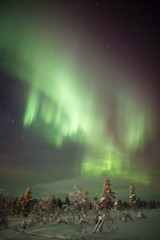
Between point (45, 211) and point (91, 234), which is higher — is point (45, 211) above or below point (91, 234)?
below

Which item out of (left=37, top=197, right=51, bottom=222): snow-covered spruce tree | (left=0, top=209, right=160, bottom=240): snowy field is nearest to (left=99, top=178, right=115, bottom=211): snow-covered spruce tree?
(left=0, top=209, right=160, bottom=240): snowy field

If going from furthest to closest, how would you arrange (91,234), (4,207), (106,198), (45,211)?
(45,211), (106,198), (4,207), (91,234)

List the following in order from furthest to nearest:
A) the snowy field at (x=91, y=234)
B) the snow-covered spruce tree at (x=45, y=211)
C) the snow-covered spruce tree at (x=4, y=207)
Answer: the snow-covered spruce tree at (x=45, y=211)
the snow-covered spruce tree at (x=4, y=207)
the snowy field at (x=91, y=234)

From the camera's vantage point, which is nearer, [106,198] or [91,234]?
[91,234]

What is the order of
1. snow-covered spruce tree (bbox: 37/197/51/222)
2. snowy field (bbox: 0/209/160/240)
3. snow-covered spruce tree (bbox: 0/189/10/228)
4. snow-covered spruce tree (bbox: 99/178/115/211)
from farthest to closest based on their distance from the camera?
snow-covered spruce tree (bbox: 37/197/51/222), snow-covered spruce tree (bbox: 99/178/115/211), snow-covered spruce tree (bbox: 0/189/10/228), snowy field (bbox: 0/209/160/240)

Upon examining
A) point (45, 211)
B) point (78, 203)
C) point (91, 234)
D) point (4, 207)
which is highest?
point (78, 203)

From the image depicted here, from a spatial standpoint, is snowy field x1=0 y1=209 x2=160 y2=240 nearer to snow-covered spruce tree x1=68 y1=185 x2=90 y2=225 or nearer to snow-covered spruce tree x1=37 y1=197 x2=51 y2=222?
snow-covered spruce tree x1=68 y1=185 x2=90 y2=225

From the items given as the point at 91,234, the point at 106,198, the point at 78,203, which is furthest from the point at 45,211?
the point at 91,234

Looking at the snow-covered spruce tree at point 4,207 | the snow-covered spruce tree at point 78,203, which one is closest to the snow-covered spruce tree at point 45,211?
the snow-covered spruce tree at point 4,207

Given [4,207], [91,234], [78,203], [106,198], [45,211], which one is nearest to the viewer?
[91,234]

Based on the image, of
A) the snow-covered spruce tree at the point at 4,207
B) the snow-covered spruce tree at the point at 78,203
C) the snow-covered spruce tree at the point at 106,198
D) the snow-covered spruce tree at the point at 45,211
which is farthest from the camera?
the snow-covered spruce tree at the point at 45,211

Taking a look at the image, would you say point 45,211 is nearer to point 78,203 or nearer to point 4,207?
point 4,207

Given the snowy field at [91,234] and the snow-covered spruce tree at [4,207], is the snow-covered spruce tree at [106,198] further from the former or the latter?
the snow-covered spruce tree at [4,207]

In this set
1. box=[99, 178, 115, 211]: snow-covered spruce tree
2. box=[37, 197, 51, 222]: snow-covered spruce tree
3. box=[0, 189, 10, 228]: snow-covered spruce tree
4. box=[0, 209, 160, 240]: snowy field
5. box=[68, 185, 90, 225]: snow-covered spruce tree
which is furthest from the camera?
box=[37, 197, 51, 222]: snow-covered spruce tree
